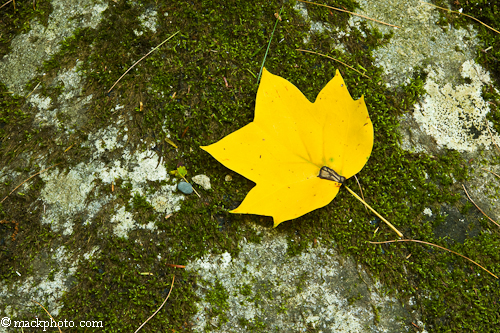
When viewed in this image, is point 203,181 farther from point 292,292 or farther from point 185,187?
point 292,292

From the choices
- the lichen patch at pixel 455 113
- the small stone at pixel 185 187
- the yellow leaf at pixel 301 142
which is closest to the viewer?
the yellow leaf at pixel 301 142

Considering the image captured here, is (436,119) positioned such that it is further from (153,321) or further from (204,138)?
(153,321)

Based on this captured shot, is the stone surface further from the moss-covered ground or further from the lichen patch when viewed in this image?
the lichen patch

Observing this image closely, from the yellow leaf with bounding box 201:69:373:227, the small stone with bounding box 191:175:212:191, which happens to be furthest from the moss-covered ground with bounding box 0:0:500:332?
the yellow leaf with bounding box 201:69:373:227

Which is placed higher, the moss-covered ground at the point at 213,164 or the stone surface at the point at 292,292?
the moss-covered ground at the point at 213,164

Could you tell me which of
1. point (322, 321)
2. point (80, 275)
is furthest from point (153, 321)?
point (322, 321)

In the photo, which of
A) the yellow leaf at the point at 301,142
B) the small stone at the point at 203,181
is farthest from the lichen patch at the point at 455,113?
the small stone at the point at 203,181

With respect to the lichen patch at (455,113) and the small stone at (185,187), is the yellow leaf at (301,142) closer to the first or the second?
the small stone at (185,187)
